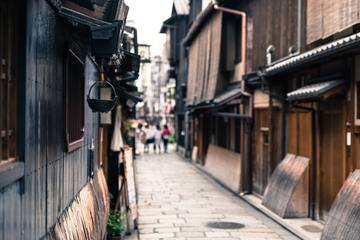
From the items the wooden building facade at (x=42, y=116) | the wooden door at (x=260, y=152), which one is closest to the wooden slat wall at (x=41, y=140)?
the wooden building facade at (x=42, y=116)

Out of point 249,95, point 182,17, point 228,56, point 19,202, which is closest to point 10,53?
point 19,202

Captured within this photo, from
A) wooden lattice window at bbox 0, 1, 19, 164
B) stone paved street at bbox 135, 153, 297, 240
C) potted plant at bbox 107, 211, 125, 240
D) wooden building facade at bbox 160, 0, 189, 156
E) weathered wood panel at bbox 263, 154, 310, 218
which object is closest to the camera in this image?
wooden lattice window at bbox 0, 1, 19, 164

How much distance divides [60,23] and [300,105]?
9676 millimetres

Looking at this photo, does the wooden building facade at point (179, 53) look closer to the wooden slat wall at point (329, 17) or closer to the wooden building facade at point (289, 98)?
the wooden building facade at point (289, 98)

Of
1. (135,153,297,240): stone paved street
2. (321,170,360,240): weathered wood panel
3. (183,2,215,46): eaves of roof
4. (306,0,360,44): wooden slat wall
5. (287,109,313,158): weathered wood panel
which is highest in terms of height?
(183,2,215,46): eaves of roof

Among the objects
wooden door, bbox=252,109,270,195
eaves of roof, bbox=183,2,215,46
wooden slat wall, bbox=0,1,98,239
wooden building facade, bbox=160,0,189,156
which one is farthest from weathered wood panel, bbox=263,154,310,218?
wooden building facade, bbox=160,0,189,156

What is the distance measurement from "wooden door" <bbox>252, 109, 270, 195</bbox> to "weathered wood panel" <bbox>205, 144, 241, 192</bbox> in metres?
1.20

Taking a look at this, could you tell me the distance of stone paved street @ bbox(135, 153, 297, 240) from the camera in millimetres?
12742

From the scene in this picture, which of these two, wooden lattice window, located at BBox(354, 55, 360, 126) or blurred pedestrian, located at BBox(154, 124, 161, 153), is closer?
wooden lattice window, located at BBox(354, 55, 360, 126)

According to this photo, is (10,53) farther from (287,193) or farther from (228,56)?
(228,56)

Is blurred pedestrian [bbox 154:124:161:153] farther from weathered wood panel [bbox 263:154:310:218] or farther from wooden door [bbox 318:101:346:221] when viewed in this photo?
wooden door [bbox 318:101:346:221]

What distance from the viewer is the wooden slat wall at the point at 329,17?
10.2 m

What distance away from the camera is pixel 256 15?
1933 cm

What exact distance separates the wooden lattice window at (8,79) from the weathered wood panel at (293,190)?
36.3 feet
